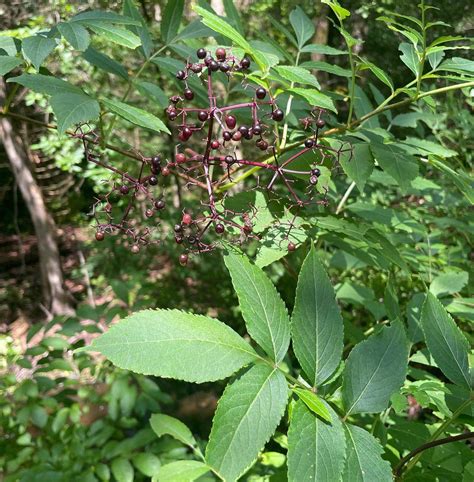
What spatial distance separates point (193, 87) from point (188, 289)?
Answer: 3744mm

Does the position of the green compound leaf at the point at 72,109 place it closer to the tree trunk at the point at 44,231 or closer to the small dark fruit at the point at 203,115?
the small dark fruit at the point at 203,115

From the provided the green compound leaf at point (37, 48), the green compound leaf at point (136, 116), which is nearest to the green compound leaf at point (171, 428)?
the green compound leaf at point (136, 116)

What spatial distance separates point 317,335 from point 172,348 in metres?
0.23

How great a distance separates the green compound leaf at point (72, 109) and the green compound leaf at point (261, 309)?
33 centimetres

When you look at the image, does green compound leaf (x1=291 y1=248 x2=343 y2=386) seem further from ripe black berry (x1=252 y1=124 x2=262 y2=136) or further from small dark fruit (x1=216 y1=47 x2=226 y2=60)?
small dark fruit (x1=216 y1=47 x2=226 y2=60)

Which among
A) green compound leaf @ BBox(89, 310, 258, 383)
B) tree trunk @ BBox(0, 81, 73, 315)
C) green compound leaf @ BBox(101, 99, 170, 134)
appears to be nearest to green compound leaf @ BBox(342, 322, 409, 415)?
green compound leaf @ BBox(89, 310, 258, 383)

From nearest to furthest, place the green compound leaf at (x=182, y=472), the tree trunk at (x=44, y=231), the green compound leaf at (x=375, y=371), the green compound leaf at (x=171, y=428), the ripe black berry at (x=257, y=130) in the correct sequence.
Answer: the green compound leaf at (x=375, y=371)
the ripe black berry at (x=257, y=130)
the green compound leaf at (x=182, y=472)
the green compound leaf at (x=171, y=428)
the tree trunk at (x=44, y=231)

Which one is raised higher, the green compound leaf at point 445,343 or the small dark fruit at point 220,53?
the small dark fruit at point 220,53

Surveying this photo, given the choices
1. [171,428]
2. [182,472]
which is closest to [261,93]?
[182,472]

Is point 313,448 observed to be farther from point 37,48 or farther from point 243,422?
point 37,48

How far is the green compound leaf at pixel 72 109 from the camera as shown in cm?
80

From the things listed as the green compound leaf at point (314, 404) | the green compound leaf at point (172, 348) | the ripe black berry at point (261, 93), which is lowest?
the green compound leaf at point (314, 404)

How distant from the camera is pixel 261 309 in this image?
757mm

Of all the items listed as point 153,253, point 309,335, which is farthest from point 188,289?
point 309,335
